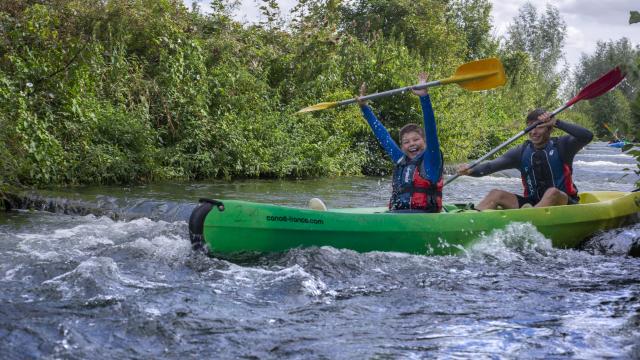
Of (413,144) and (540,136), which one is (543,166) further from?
(413,144)

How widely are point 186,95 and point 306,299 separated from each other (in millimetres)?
6658

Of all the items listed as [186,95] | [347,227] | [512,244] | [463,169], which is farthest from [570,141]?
[186,95]

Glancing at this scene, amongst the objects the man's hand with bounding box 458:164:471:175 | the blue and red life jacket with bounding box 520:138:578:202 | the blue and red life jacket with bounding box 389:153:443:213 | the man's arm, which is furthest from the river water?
the man's hand with bounding box 458:164:471:175

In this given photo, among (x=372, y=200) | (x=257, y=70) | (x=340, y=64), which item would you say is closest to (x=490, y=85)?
(x=372, y=200)

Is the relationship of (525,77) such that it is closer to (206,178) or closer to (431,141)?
(206,178)

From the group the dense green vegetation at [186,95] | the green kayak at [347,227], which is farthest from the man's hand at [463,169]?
the dense green vegetation at [186,95]

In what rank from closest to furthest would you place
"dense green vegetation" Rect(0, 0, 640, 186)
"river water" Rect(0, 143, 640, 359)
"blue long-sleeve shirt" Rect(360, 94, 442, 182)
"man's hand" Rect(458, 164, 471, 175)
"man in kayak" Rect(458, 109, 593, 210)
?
"river water" Rect(0, 143, 640, 359) < "blue long-sleeve shirt" Rect(360, 94, 442, 182) < "man in kayak" Rect(458, 109, 593, 210) < "man's hand" Rect(458, 164, 471, 175) < "dense green vegetation" Rect(0, 0, 640, 186)

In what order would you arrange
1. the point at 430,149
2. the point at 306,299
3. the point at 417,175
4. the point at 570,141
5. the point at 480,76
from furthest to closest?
the point at 480,76 → the point at 570,141 → the point at 417,175 → the point at 430,149 → the point at 306,299

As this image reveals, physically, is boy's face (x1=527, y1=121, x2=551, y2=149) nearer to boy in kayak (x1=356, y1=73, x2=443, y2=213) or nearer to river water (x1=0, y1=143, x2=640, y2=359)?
river water (x1=0, y1=143, x2=640, y2=359)

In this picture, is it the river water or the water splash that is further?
the water splash

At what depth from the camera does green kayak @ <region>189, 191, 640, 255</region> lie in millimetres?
4672

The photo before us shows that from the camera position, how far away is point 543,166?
602 cm

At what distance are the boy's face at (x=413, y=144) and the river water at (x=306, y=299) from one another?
0.79m

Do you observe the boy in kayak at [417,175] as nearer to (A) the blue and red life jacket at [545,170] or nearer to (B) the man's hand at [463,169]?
(B) the man's hand at [463,169]
